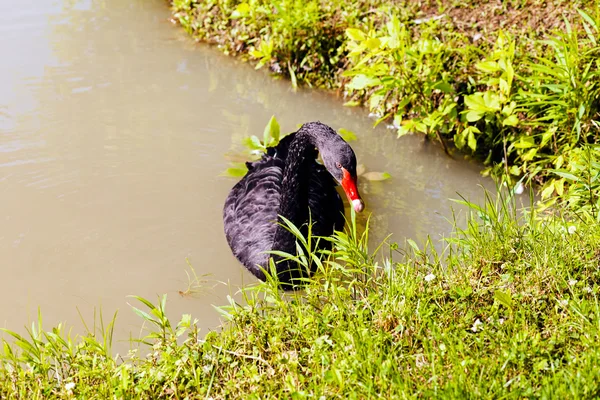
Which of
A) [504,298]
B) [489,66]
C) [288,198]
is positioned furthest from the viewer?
[489,66]

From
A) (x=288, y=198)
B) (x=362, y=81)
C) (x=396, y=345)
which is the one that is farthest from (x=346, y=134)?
(x=396, y=345)

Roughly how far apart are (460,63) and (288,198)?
7.08 feet

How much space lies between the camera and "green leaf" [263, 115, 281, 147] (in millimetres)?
4773

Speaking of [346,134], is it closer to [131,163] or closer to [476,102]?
[476,102]

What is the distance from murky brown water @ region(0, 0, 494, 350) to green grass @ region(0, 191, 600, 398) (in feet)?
2.49

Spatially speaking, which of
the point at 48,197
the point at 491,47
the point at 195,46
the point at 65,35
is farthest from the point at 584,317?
the point at 65,35

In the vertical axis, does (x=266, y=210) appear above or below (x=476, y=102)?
below

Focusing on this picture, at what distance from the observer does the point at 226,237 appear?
13.5 ft

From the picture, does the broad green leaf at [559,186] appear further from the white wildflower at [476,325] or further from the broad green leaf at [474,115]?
the white wildflower at [476,325]

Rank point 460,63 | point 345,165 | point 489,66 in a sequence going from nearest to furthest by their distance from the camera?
point 345,165 → point 489,66 → point 460,63

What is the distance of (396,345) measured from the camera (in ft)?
8.20

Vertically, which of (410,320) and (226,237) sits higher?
(410,320)

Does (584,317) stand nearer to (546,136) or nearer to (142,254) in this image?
(546,136)

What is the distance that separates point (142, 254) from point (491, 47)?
322 centimetres
